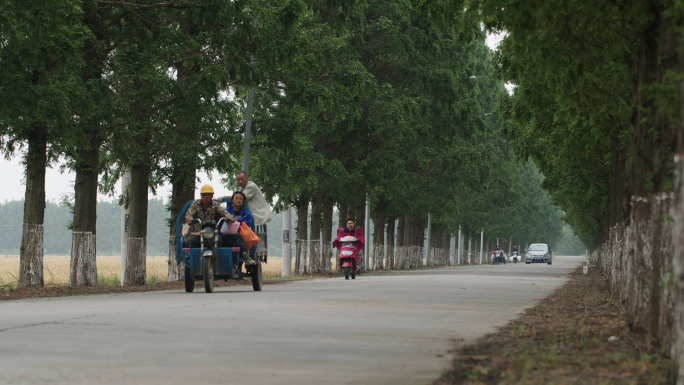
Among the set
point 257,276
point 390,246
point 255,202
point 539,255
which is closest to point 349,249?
point 255,202

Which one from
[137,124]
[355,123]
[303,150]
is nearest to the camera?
[137,124]

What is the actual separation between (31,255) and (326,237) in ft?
65.4

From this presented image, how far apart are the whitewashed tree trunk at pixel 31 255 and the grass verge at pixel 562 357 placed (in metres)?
11.5

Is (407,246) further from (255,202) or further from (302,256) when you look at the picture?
(255,202)

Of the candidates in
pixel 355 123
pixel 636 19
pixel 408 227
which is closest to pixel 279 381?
pixel 636 19

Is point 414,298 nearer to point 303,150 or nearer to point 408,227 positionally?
point 303,150

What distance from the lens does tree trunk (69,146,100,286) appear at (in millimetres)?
20406

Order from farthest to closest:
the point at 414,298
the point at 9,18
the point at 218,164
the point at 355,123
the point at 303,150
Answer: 1. the point at 355,123
2. the point at 303,150
3. the point at 218,164
4. the point at 414,298
5. the point at 9,18

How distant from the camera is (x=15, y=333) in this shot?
28.1ft

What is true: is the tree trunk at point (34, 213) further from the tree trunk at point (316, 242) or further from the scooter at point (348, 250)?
the tree trunk at point (316, 242)

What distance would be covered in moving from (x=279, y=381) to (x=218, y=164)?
16.9 m

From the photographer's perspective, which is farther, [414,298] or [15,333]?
[414,298]

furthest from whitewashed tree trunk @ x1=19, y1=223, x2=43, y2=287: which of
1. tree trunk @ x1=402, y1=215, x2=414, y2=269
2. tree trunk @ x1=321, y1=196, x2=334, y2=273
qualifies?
tree trunk @ x1=402, y1=215, x2=414, y2=269

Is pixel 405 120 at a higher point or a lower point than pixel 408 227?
higher
